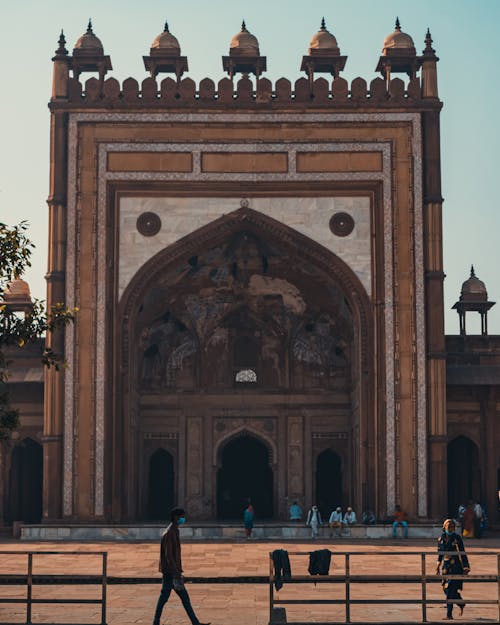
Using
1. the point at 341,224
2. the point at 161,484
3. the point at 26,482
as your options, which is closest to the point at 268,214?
the point at 341,224

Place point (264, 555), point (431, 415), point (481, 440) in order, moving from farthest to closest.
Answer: point (481, 440) < point (431, 415) < point (264, 555)

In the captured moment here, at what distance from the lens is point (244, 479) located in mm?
29688

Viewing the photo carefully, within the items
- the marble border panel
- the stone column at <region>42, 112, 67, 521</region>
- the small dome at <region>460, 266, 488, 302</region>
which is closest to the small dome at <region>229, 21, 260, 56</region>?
the marble border panel

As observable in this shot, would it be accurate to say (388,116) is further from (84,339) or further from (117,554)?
(117,554)

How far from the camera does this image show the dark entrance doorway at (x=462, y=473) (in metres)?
28.1

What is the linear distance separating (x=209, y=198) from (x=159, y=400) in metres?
5.66

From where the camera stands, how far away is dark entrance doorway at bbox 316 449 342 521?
29.1 m

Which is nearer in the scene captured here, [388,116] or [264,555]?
[264,555]

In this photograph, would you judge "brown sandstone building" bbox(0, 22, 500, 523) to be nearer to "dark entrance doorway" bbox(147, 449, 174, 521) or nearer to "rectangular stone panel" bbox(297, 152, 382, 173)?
"rectangular stone panel" bbox(297, 152, 382, 173)

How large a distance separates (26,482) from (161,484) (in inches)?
126

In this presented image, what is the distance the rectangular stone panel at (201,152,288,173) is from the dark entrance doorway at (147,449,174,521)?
717cm

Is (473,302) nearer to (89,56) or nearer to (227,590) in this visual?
(89,56)

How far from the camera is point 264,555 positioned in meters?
19.7

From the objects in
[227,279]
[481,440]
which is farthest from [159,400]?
[481,440]
